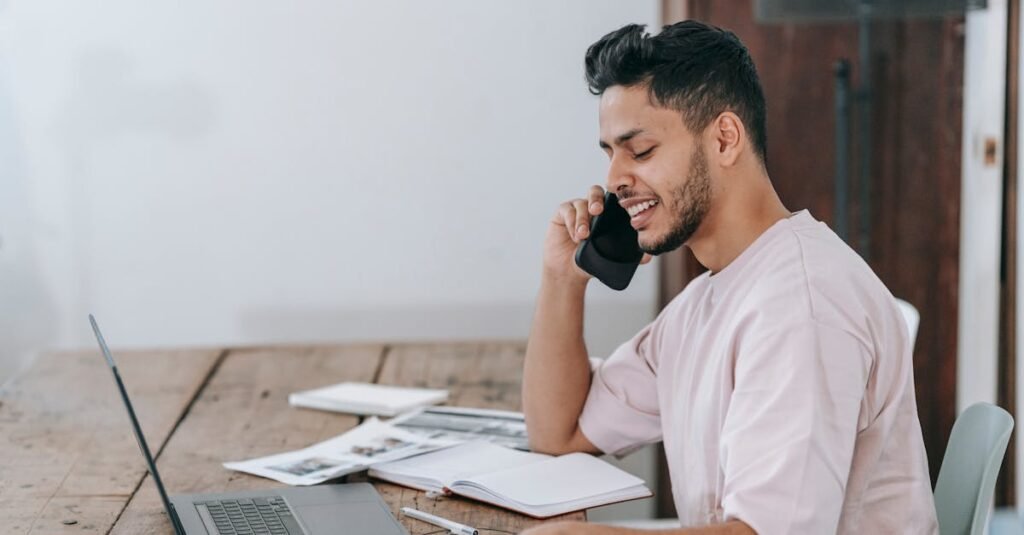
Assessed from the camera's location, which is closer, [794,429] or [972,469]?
[794,429]

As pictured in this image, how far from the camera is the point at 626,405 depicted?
175cm

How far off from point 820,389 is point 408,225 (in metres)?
2.08

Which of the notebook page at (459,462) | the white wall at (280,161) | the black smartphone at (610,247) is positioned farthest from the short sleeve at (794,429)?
the white wall at (280,161)

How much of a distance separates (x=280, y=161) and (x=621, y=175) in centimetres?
182

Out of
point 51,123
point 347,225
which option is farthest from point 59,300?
point 347,225

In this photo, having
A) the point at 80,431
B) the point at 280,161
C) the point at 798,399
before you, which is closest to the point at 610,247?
the point at 798,399

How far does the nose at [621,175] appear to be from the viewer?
148 cm

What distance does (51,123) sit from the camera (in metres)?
3.11

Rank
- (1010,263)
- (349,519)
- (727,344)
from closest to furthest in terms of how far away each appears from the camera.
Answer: (727,344) < (349,519) < (1010,263)

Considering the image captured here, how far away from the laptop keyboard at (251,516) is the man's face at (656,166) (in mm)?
547

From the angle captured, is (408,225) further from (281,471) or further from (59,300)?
(281,471)

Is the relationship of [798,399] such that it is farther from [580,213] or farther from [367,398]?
[367,398]

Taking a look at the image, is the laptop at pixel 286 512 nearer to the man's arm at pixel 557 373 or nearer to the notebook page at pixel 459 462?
the notebook page at pixel 459 462

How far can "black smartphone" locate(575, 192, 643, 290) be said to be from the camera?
5.90ft
